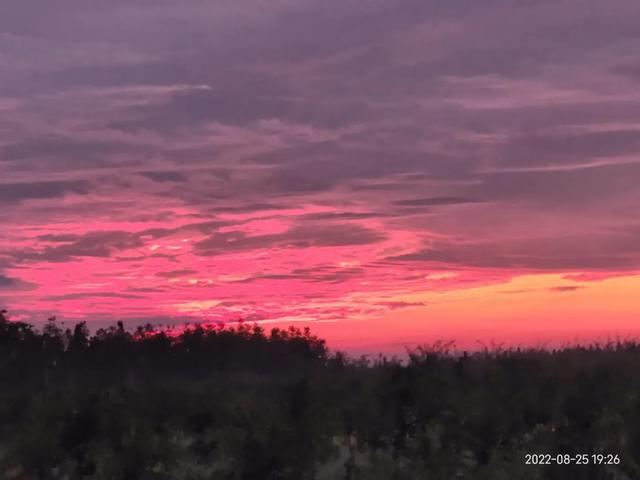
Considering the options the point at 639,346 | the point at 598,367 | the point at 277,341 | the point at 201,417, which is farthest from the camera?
the point at 277,341

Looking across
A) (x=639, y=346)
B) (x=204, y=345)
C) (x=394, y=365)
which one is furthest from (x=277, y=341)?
(x=394, y=365)

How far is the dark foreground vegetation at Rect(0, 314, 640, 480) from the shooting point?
47.6 feet

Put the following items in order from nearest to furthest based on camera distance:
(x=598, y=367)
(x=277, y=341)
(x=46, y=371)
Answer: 1. (x=598, y=367)
2. (x=46, y=371)
3. (x=277, y=341)

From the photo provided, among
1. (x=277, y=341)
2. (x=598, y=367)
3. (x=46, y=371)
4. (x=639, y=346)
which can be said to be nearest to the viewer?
(x=598, y=367)

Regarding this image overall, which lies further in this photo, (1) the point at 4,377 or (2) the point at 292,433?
(1) the point at 4,377

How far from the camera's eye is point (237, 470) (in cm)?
1448

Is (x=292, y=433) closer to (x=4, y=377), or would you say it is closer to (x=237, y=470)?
(x=237, y=470)

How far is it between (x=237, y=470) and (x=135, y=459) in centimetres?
145

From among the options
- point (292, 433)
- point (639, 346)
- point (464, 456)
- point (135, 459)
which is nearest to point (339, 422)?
point (292, 433)

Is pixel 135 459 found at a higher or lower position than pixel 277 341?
lower

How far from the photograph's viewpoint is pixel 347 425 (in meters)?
15.3

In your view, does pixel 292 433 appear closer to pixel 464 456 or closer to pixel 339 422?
pixel 339 422

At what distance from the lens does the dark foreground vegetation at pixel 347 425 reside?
1450 centimetres

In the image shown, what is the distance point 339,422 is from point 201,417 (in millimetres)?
2184
